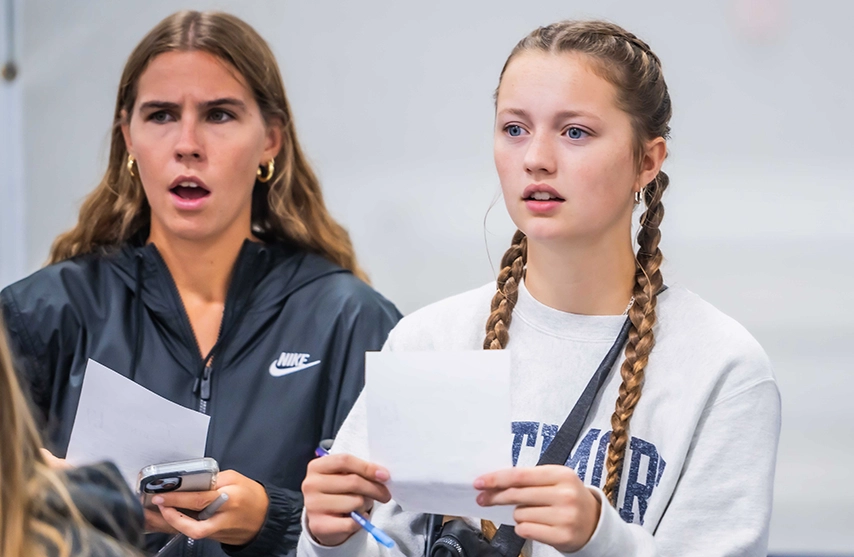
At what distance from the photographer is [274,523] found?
186 cm

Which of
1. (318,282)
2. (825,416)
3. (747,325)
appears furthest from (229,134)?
(825,416)

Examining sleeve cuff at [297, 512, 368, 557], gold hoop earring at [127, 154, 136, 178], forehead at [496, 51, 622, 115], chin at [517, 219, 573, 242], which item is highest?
gold hoop earring at [127, 154, 136, 178]

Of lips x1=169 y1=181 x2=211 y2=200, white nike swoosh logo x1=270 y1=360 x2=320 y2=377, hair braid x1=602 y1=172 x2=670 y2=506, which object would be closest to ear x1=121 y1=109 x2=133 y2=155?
lips x1=169 y1=181 x2=211 y2=200

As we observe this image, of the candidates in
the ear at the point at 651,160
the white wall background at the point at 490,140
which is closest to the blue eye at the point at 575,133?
the ear at the point at 651,160

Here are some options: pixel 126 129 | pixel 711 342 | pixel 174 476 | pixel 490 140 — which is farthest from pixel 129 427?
pixel 490 140

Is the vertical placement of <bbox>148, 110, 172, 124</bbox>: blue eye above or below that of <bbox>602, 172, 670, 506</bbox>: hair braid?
above

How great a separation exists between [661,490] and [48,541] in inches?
35.2

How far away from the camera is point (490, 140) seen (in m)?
3.05

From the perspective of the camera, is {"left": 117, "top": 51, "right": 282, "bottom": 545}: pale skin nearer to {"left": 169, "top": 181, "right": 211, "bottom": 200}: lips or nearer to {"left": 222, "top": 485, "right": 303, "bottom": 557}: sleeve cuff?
{"left": 169, "top": 181, "right": 211, "bottom": 200}: lips

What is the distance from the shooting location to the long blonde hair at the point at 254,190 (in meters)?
2.17

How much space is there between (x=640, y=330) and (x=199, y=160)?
1.03 meters

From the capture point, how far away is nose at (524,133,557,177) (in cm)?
156

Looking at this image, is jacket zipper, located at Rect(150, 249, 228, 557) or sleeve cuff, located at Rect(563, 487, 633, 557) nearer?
sleeve cuff, located at Rect(563, 487, 633, 557)

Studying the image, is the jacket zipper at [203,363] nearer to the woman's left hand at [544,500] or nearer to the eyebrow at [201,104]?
the eyebrow at [201,104]
